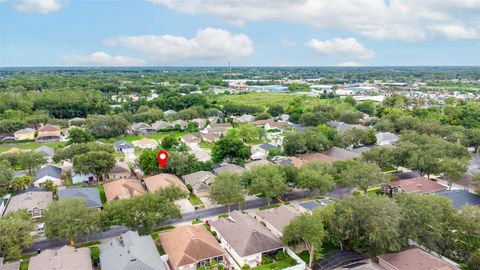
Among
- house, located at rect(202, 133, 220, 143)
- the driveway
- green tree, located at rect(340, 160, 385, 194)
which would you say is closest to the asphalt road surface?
the driveway

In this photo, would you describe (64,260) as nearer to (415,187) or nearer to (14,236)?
(14,236)

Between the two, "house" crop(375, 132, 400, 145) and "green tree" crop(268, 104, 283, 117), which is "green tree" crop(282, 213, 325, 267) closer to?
"house" crop(375, 132, 400, 145)

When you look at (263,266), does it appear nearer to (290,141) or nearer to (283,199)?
(283,199)

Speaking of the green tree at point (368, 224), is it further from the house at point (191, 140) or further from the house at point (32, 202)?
the house at point (191, 140)

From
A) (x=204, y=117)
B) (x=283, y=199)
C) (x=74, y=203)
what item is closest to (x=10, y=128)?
(x=204, y=117)

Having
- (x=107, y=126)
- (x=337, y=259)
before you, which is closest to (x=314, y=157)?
(x=337, y=259)

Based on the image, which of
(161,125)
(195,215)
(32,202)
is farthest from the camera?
(161,125)
